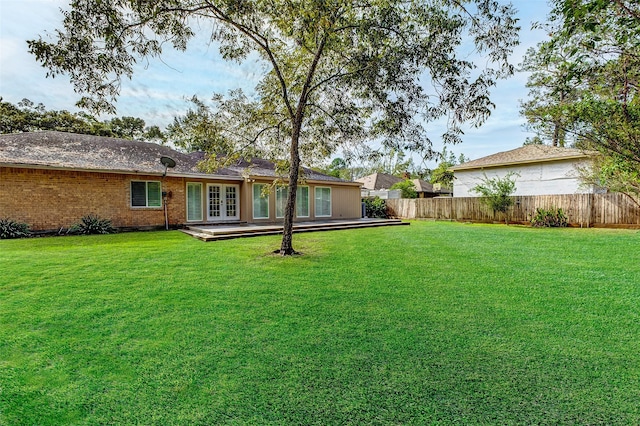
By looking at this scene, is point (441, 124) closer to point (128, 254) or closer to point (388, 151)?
point (388, 151)

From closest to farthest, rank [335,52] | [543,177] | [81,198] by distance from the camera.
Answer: [335,52] → [81,198] → [543,177]

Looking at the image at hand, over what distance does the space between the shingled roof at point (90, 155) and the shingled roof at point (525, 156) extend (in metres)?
14.7

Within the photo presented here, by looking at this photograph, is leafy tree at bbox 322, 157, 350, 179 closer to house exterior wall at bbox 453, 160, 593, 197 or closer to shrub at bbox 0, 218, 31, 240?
shrub at bbox 0, 218, 31, 240

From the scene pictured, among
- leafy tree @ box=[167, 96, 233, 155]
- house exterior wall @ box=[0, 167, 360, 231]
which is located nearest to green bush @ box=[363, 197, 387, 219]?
house exterior wall @ box=[0, 167, 360, 231]

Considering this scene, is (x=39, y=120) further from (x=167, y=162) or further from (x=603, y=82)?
(x=603, y=82)

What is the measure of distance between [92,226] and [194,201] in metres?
3.76

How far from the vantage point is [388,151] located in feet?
27.4

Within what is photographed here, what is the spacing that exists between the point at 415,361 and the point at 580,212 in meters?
15.3

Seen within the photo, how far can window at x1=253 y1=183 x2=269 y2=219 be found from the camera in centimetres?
1414

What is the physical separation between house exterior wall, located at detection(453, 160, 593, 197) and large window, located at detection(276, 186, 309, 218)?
1170 cm

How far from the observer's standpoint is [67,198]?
36.0 ft

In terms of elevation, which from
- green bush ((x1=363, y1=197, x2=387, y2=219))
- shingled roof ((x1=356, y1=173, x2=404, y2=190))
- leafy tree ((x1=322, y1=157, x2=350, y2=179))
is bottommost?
green bush ((x1=363, y1=197, x2=387, y2=219))

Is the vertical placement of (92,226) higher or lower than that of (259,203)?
lower

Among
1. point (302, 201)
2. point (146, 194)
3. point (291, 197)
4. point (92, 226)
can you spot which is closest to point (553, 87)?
point (291, 197)
